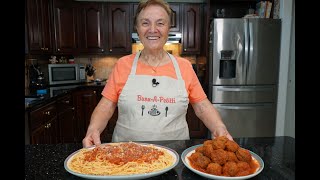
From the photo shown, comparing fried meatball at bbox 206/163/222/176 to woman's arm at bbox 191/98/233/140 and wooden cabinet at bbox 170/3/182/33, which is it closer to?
woman's arm at bbox 191/98/233/140

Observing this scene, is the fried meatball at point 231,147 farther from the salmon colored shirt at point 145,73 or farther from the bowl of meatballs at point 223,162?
the salmon colored shirt at point 145,73

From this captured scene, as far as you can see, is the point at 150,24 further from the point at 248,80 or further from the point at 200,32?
the point at 200,32

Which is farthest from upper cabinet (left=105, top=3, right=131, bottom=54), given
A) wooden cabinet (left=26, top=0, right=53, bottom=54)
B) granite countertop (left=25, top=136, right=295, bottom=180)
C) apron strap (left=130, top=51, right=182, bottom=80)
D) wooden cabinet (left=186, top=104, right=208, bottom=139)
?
granite countertop (left=25, top=136, right=295, bottom=180)

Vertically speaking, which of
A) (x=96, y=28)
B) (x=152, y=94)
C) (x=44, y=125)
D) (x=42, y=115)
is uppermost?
(x=96, y=28)

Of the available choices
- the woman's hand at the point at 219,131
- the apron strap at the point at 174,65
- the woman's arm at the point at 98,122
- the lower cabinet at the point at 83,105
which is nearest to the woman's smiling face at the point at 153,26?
the apron strap at the point at 174,65

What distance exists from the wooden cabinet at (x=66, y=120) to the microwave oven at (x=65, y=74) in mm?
535

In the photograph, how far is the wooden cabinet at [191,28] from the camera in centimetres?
423

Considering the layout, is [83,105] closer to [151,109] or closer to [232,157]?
[151,109]

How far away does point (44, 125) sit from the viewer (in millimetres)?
2734

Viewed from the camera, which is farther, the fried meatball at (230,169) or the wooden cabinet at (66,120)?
the wooden cabinet at (66,120)

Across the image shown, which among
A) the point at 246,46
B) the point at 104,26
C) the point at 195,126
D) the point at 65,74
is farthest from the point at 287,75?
the point at 65,74

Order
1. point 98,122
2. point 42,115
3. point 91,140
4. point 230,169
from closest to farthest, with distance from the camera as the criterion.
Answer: point 230,169
point 91,140
point 98,122
point 42,115

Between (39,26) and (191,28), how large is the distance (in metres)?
2.38
